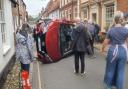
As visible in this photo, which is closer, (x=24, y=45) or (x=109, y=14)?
(x=24, y=45)

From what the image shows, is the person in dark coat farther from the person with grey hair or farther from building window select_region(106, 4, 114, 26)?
building window select_region(106, 4, 114, 26)

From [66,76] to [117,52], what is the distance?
9.48ft

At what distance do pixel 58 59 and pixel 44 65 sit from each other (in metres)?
1.12

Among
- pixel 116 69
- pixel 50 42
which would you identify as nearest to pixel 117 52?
pixel 116 69

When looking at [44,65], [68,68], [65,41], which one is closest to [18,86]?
[68,68]

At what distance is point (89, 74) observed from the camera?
988cm

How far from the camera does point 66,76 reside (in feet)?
31.8

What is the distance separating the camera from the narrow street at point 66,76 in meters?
8.36

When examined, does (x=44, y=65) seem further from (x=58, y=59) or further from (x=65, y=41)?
(x=65, y=41)

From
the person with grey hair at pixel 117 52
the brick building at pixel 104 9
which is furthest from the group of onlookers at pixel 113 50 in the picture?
the brick building at pixel 104 9

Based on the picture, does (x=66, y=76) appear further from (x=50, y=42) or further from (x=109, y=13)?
(x=109, y=13)

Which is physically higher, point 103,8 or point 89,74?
point 103,8

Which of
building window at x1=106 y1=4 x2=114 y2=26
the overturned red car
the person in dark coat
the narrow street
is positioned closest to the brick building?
building window at x1=106 y1=4 x2=114 y2=26

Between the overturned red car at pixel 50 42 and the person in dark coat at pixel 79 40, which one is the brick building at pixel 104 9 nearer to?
the overturned red car at pixel 50 42
